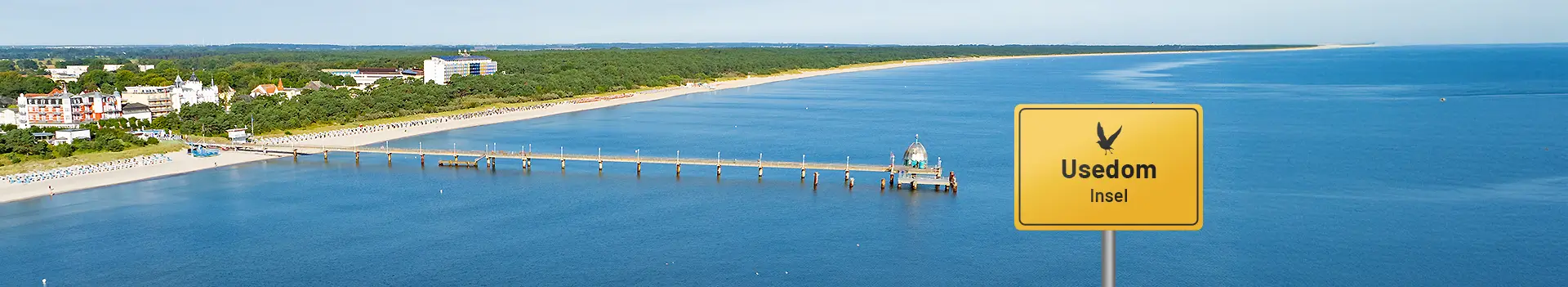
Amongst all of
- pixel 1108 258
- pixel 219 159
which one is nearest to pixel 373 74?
pixel 219 159

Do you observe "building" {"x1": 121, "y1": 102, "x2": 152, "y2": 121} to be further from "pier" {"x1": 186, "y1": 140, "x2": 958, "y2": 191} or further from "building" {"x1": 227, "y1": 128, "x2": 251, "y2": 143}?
"pier" {"x1": 186, "y1": 140, "x2": 958, "y2": 191}

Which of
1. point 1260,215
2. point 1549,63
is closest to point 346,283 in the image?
point 1260,215

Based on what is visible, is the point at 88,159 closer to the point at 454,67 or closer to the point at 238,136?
the point at 238,136

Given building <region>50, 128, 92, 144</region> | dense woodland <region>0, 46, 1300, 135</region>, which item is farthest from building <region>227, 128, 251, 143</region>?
building <region>50, 128, 92, 144</region>

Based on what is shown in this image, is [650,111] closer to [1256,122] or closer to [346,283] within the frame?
[1256,122]

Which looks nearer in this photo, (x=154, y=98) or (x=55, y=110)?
(x=55, y=110)

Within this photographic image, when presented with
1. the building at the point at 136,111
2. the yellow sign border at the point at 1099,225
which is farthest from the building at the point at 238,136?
the yellow sign border at the point at 1099,225
